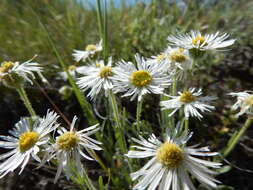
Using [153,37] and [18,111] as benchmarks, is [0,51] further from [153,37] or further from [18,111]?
[153,37]

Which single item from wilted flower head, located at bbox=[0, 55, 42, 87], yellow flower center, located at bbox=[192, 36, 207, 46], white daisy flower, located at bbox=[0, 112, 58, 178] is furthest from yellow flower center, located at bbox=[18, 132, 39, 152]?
yellow flower center, located at bbox=[192, 36, 207, 46]

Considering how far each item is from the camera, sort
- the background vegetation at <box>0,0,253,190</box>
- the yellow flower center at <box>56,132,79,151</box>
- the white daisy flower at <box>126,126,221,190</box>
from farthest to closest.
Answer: the background vegetation at <box>0,0,253,190</box> → the yellow flower center at <box>56,132,79,151</box> → the white daisy flower at <box>126,126,221,190</box>

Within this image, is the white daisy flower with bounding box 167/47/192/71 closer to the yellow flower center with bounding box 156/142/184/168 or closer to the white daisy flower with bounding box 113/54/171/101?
the white daisy flower with bounding box 113/54/171/101

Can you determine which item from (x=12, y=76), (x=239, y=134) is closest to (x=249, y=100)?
(x=239, y=134)

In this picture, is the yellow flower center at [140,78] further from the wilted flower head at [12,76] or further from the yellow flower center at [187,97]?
the wilted flower head at [12,76]

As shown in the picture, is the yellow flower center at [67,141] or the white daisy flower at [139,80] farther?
the white daisy flower at [139,80]

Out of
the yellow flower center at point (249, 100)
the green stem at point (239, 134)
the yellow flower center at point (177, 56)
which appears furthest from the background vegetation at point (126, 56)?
the yellow flower center at point (249, 100)
